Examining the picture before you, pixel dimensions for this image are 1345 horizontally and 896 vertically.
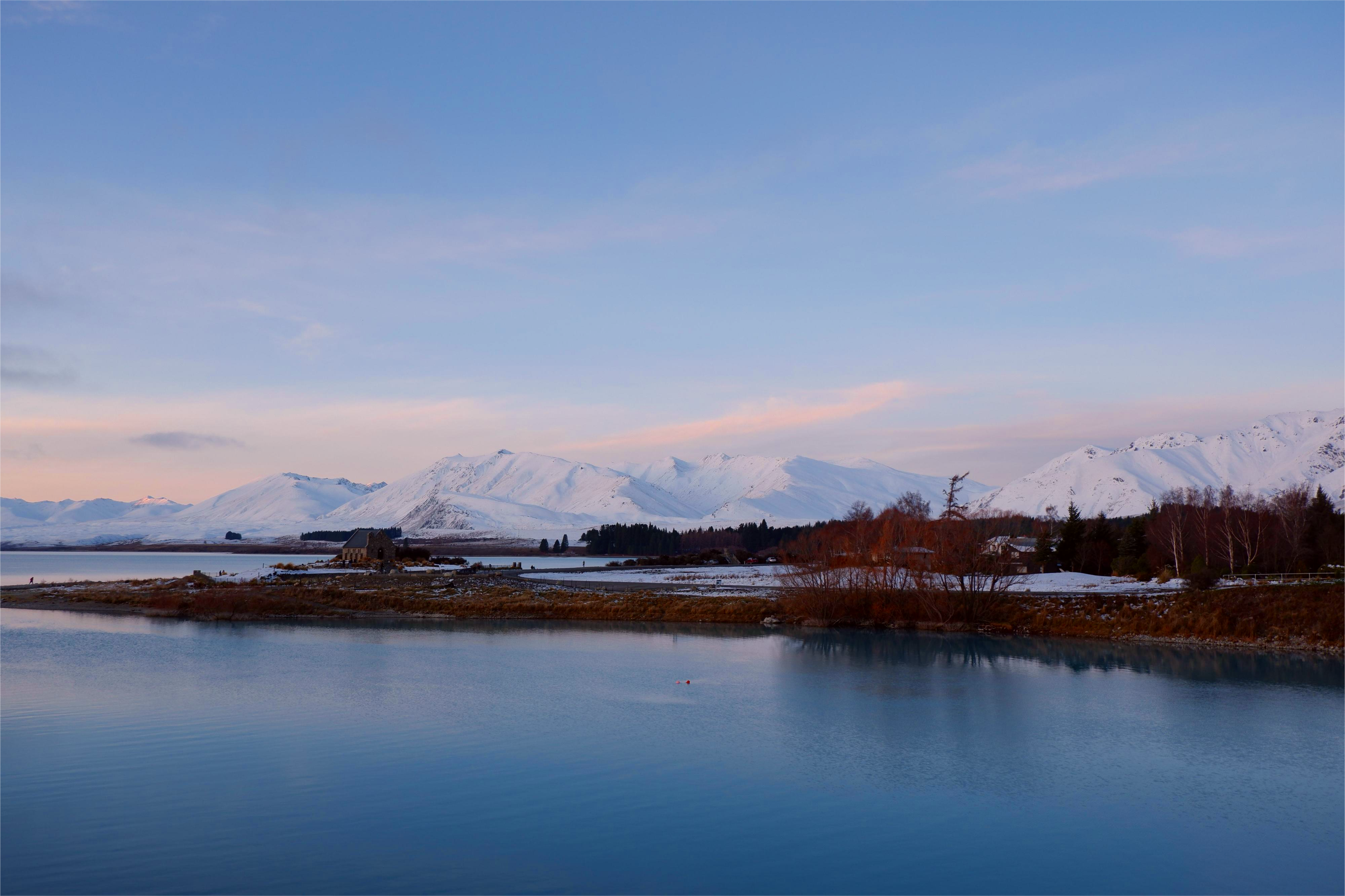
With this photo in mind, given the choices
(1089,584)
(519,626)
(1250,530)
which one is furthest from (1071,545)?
(519,626)

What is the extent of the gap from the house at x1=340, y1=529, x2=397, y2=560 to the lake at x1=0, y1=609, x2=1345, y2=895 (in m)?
61.3

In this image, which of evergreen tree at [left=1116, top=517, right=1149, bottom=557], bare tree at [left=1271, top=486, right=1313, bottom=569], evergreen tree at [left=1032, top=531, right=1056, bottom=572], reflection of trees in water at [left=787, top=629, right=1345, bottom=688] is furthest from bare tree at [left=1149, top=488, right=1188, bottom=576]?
reflection of trees in water at [left=787, top=629, right=1345, bottom=688]

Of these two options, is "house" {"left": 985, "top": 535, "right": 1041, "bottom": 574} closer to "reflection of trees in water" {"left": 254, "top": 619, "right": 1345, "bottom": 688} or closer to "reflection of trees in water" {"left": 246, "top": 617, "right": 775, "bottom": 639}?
"reflection of trees in water" {"left": 254, "top": 619, "right": 1345, "bottom": 688}

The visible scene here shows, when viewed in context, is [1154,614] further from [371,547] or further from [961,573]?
[371,547]

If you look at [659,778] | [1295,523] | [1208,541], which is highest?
[1295,523]

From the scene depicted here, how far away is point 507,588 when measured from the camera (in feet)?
224

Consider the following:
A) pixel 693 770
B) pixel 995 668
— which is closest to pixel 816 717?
pixel 693 770

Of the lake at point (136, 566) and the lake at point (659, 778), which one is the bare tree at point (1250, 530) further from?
the lake at point (136, 566)

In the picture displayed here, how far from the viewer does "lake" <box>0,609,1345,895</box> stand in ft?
46.9

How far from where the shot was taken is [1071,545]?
7638 centimetres

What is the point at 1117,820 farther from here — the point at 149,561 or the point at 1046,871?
the point at 149,561

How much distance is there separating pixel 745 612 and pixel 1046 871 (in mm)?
42505

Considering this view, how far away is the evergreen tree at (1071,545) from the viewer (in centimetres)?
7562

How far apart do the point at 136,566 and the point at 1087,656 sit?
14400 centimetres
